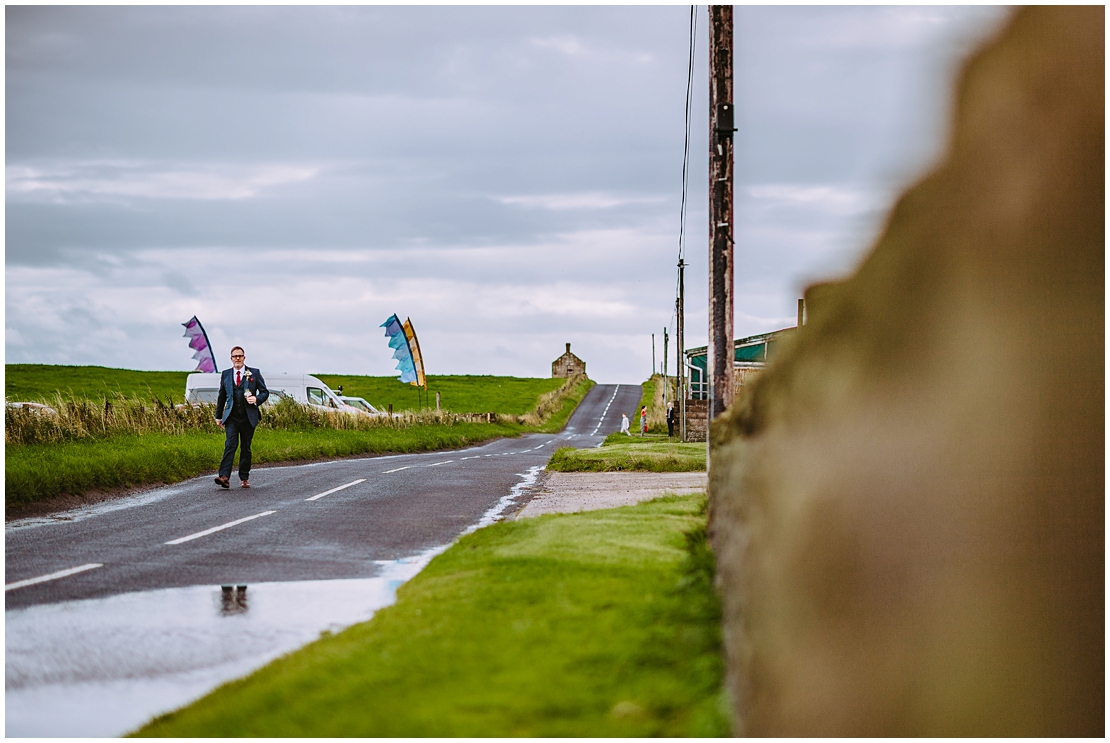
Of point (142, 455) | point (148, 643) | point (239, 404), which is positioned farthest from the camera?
point (142, 455)

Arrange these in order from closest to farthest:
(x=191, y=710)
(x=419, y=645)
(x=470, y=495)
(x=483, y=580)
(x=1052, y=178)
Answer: (x=1052, y=178) < (x=191, y=710) < (x=419, y=645) < (x=483, y=580) < (x=470, y=495)

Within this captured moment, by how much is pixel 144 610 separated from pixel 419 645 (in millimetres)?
2914

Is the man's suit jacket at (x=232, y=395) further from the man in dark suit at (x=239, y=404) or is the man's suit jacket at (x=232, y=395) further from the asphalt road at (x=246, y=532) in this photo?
the asphalt road at (x=246, y=532)

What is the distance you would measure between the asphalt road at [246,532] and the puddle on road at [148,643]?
511 millimetres

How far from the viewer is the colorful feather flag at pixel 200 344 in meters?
43.1

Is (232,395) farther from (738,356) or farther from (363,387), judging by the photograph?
(363,387)

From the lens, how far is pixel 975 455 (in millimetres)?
2490

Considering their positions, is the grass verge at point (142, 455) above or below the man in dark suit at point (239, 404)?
below

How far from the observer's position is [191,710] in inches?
173

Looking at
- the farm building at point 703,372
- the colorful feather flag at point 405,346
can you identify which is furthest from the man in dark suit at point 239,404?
the colorful feather flag at point 405,346

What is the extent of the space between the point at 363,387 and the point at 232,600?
3280 inches

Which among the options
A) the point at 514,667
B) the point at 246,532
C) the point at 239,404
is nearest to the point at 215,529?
the point at 246,532

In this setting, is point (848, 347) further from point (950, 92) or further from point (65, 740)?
point (65, 740)

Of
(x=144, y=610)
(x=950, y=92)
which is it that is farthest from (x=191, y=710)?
(x=950, y=92)
